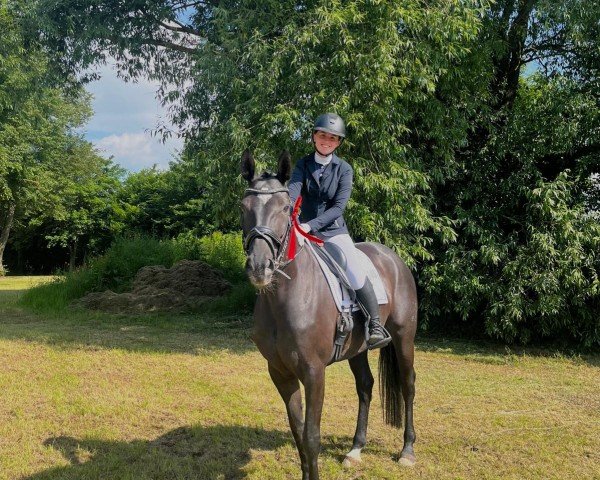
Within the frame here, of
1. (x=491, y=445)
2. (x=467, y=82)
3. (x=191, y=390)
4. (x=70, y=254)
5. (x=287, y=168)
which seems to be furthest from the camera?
(x=70, y=254)

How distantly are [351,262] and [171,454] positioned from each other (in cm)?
232

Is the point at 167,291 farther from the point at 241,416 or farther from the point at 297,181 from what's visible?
the point at 297,181

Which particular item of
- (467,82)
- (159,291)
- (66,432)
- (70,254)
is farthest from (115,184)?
(66,432)

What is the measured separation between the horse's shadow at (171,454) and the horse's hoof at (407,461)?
3.40 feet

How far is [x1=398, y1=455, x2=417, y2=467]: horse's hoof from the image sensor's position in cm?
439

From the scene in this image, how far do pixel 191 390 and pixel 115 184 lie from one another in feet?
105

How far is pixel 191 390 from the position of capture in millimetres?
6602

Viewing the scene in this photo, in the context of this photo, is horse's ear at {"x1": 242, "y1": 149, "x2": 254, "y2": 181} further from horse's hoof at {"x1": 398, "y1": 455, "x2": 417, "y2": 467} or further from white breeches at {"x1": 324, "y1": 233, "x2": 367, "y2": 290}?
horse's hoof at {"x1": 398, "y1": 455, "x2": 417, "y2": 467}

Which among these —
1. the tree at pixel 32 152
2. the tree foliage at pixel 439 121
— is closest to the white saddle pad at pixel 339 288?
the tree foliage at pixel 439 121

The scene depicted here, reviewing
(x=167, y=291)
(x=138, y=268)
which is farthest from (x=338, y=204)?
(x=138, y=268)

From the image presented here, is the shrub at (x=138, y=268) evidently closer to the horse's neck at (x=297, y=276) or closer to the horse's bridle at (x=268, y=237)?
the horse's neck at (x=297, y=276)

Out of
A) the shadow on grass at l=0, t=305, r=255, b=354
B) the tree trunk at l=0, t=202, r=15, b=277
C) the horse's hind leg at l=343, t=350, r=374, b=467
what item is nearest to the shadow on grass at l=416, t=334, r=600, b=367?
the shadow on grass at l=0, t=305, r=255, b=354

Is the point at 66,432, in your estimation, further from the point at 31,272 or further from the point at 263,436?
the point at 31,272

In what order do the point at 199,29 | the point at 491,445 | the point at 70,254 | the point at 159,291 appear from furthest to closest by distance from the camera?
the point at 70,254 → the point at 159,291 → the point at 199,29 → the point at 491,445
